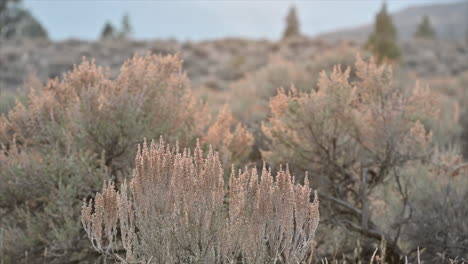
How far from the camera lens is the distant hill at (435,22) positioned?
420 ft

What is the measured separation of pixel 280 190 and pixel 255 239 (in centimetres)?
38

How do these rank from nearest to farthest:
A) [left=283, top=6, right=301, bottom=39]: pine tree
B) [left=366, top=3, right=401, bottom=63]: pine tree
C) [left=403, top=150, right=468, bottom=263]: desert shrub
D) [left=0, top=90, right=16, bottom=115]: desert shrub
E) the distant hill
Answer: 1. [left=403, top=150, right=468, bottom=263]: desert shrub
2. [left=0, top=90, right=16, bottom=115]: desert shrub
3. [left=366, top=3, right=401, bottom=63]: pine tree
4. [left=283, top=6, right=301, bottom=39]: pine tree
5. the distant hill

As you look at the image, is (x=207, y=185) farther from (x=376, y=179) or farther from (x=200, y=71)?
(x=200, y=71)

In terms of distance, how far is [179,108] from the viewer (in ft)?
19.6

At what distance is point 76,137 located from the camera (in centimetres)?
536

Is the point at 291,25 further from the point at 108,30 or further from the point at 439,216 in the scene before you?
the point at 439,216

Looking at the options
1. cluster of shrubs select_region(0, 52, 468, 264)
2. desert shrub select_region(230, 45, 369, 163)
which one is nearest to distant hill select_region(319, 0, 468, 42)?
desert shrub select_region(230, 45, 369, 163)

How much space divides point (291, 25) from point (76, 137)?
118ft

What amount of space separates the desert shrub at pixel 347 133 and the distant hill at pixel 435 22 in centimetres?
11315

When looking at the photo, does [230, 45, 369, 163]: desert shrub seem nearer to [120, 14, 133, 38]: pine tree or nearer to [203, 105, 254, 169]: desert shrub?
[203, 105, 254, 169]: desert shrub

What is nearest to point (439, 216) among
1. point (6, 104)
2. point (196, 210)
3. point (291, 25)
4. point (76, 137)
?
point (196, 210)

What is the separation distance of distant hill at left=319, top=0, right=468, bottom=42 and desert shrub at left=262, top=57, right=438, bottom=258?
11315 cm

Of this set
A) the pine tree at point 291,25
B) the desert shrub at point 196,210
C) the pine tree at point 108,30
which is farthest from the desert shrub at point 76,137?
the pine tree at point 108,30

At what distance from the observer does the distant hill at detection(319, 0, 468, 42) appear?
12812 cm
